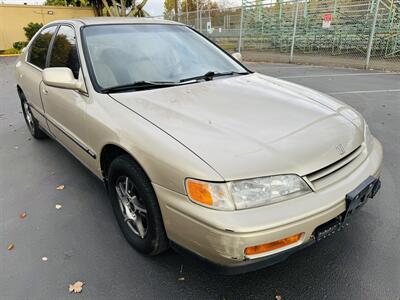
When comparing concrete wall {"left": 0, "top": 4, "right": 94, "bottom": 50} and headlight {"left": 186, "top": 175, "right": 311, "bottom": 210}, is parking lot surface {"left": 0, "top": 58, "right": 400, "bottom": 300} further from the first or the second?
concrete wall {"left": 0, "top": 4, "right": 94, "bottom": 50}

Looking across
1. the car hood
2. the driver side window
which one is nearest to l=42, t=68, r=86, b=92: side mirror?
the driver side window

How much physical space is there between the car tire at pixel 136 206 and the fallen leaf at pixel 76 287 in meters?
0.44

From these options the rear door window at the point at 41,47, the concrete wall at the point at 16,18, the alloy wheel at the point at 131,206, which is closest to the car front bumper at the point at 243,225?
the alloy wheel at the point at 131,206

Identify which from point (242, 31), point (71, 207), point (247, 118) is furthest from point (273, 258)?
point (242, 31)

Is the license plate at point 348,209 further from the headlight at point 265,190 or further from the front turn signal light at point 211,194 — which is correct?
the front turn signal light at point 211,194

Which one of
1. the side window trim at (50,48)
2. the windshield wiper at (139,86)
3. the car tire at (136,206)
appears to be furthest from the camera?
the side window trim at (50,48)

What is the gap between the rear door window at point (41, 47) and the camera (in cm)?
380

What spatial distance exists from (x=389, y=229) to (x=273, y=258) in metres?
1.39

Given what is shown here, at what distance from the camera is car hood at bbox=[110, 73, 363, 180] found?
1818 millimetres

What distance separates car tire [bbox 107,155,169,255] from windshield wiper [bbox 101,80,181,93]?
583 millimetres

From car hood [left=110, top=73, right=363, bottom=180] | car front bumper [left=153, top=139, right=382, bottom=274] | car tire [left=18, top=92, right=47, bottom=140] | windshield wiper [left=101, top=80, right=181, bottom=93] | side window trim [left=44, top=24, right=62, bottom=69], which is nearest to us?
car front bumper [left=153, top=139, right=382, bottom=274]

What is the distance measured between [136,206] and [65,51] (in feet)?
5.94

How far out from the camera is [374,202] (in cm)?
300

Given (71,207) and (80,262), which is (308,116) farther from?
(71,207)
